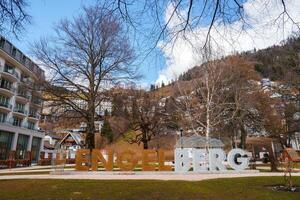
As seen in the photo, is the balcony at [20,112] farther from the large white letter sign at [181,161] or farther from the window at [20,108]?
the large white letter sign at [181,161]

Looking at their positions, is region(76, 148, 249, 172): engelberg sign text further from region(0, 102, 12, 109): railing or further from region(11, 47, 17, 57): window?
region(11, 47, 17, 57): window

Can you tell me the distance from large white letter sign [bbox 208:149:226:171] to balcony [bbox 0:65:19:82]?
3863 cm

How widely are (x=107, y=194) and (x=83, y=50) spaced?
16.1 m

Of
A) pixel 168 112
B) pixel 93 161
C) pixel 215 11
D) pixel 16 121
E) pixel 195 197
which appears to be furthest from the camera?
pixel 16 121

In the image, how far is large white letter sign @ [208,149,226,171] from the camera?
21172 millimetres

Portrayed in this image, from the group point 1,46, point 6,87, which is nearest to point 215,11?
point 1,46

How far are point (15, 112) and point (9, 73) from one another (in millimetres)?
6632

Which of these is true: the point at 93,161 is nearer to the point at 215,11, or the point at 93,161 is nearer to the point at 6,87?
the point at 215,11

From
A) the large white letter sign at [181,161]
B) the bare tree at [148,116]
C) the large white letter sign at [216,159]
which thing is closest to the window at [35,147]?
the bare tree at [148,116]

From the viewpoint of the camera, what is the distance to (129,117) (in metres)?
38.5

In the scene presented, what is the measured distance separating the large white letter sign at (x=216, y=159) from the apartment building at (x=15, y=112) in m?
30.2

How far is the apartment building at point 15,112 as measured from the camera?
45938 mm

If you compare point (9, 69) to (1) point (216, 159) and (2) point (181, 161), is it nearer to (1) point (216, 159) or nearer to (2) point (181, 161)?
(2) point (181, 161)

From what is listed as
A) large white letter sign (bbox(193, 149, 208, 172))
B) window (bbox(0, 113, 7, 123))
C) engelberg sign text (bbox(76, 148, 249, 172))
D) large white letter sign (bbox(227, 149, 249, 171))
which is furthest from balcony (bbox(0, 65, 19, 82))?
large white letter sign (bbox(227, 149, 249, 171))
